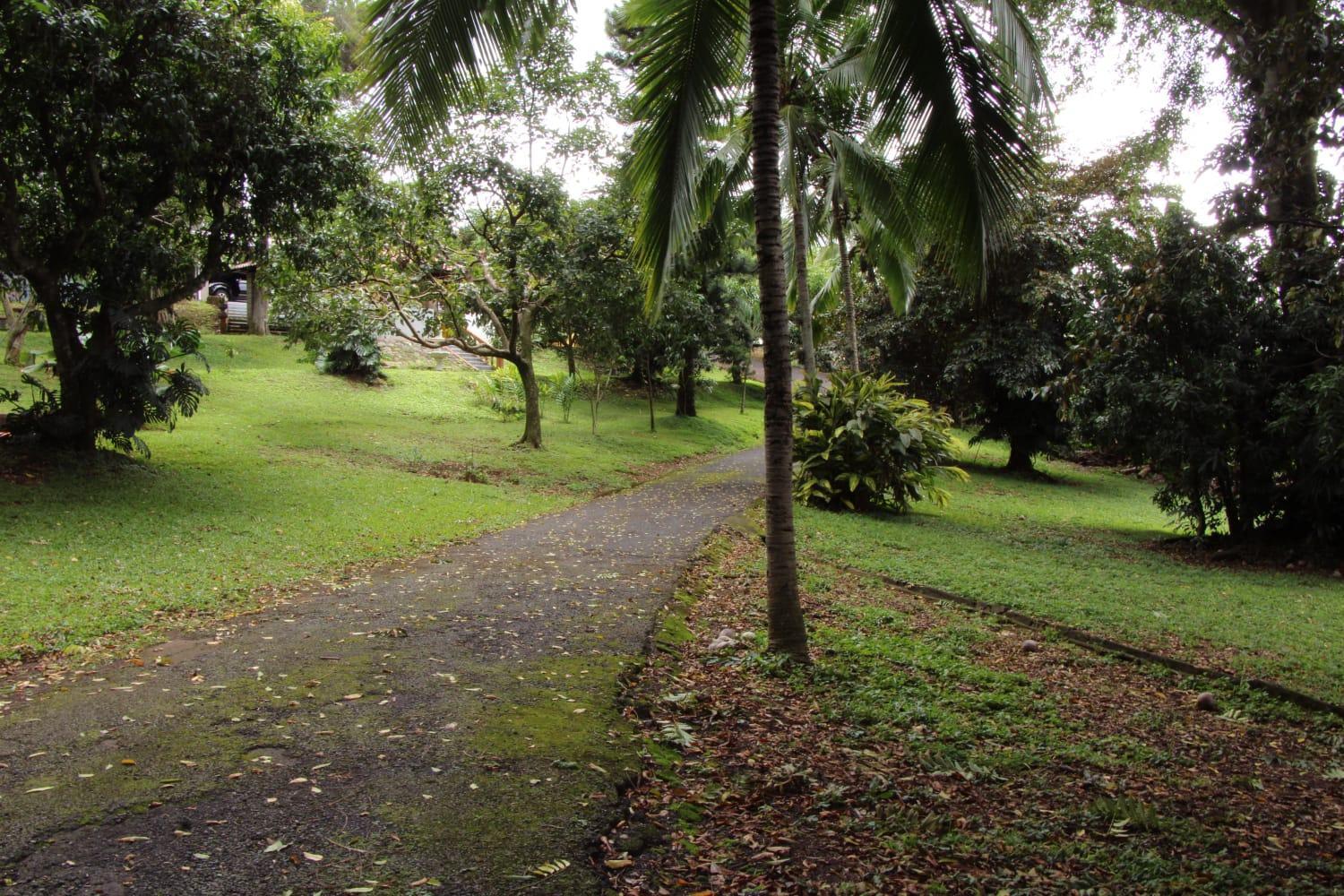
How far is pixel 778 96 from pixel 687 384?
24.2 m

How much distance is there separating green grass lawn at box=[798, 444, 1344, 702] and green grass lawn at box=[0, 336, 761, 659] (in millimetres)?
5267

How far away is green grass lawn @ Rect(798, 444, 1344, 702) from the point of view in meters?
7.20

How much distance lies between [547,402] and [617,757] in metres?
24.5

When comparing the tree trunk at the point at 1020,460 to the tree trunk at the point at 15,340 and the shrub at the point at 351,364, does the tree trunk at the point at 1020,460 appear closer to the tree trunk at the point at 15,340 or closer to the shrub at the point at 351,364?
the shrub at the point at 351,364

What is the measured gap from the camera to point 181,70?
1000 cm

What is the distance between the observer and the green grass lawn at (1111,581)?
720 centimetres

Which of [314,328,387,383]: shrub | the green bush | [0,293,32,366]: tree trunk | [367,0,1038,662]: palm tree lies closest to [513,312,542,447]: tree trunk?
the green bush

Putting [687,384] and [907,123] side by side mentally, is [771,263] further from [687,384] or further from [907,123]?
[687,384]

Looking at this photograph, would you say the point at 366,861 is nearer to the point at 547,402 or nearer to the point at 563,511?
the point at 563,511

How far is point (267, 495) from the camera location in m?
11.6

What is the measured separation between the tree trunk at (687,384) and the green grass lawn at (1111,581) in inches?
512

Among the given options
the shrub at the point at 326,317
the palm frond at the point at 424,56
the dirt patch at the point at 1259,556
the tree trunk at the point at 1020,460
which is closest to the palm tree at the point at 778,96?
the palm frond at the point at 424,56

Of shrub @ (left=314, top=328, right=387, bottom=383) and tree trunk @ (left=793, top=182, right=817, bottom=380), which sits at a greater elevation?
tree trunk @ (left=793, top=182, right=817, bottom=380)

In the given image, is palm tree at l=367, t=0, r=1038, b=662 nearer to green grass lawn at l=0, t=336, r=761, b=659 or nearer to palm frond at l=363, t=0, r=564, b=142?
palm frond at l=363, t=0, r=564, b=142
